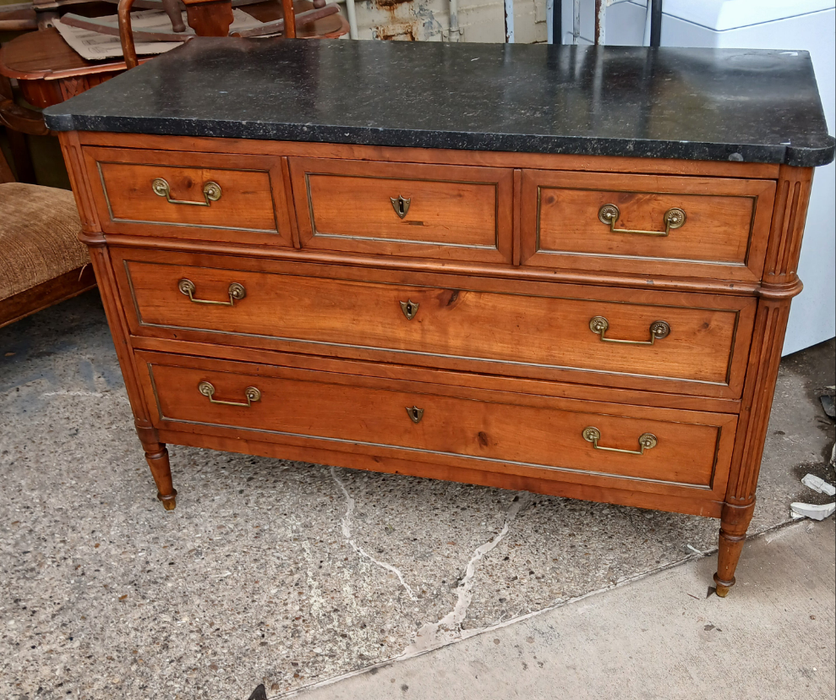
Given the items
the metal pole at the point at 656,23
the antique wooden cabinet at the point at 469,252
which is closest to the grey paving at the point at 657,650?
the antique wooden cabinet at the point at 469,252

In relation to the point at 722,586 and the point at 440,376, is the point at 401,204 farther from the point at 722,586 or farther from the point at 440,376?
the point at 722,586

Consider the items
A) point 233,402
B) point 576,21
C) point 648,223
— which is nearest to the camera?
point 648,223

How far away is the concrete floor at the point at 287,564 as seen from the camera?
1.90 meters

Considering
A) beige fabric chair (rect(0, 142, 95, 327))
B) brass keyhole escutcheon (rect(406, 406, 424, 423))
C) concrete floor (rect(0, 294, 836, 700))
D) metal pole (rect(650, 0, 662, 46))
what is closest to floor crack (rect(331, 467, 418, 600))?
concrete floor (rect(0, 294, 836, 700))

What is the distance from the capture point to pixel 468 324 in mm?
1791

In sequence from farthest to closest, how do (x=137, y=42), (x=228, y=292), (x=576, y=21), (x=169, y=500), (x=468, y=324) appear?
(x=137, y=42) → (x=576, y=21) → (x=169, y=500) → (x=228, y=292) → (x=468, y=324)

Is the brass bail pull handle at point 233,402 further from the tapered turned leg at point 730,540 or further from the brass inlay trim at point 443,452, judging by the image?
the tapered turned leg at point 730,540

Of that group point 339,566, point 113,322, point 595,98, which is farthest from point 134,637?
point 595,98

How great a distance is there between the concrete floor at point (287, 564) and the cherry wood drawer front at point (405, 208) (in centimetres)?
83

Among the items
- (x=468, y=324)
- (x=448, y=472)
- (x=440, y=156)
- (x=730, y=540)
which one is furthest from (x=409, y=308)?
(x=730, y=540)

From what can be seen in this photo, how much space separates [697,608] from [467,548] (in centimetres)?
56

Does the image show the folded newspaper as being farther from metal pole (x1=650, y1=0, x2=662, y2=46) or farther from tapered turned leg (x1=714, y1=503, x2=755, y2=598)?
tapered turned leg (x1=714, y1=503, x2=755, y2=598)

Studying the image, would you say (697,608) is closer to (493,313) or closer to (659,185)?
(493,313)

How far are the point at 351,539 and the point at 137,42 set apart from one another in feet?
6.19
